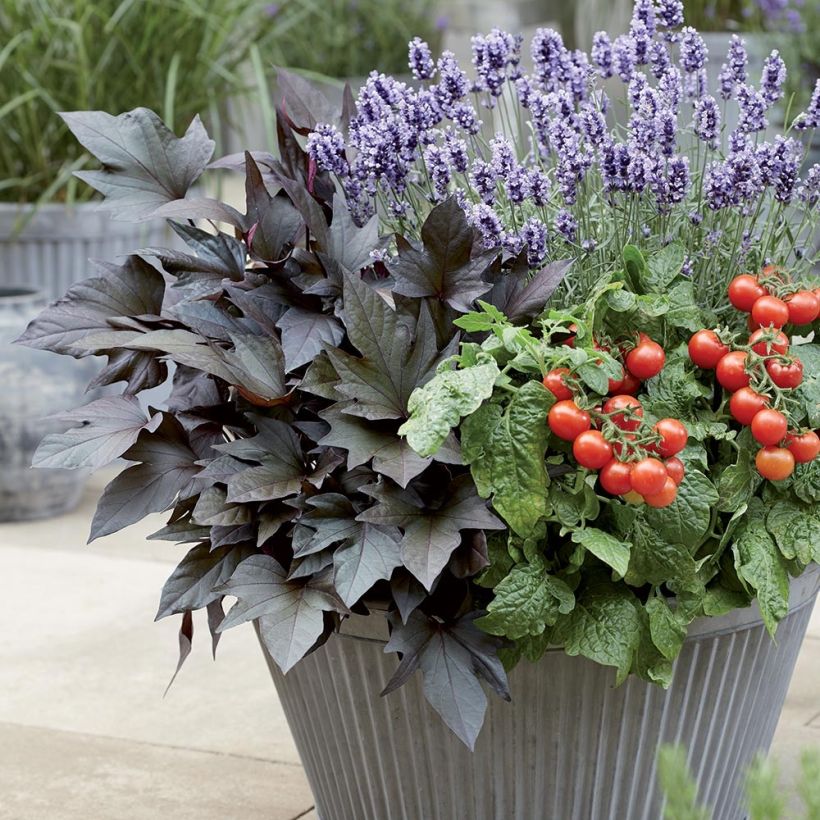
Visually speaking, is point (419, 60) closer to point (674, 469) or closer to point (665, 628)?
point (674, 469)

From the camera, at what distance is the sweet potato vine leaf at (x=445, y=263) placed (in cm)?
148

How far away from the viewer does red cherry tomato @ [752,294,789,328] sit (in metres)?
1.47

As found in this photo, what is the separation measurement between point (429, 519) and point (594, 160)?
54 cm

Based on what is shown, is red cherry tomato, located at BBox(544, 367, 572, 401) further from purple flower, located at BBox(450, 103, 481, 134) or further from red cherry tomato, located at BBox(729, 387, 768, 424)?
purple flower, located at BBox(450, 103, 481, 134)

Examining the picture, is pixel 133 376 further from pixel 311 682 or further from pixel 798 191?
pixel 798 191

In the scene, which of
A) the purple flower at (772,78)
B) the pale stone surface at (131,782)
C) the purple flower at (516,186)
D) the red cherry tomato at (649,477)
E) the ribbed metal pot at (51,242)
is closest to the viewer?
the red cherry tomato at (649,477)

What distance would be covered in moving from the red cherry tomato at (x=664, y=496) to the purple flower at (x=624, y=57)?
1.94 ft

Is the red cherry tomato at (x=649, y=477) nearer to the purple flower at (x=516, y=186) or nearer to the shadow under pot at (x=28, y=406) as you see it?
the purple flower at (x=516, y=186)

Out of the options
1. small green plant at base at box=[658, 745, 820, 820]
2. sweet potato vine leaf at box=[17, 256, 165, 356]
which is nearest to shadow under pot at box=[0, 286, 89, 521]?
sweet potato vine leaf at box=[17, 256, 165, 356]

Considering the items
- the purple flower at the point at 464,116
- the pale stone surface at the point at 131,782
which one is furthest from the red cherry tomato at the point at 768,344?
the pale stone surface at the point at 131,782

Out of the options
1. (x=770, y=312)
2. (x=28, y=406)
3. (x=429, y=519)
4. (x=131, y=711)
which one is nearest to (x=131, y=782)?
(x=131, y=711)

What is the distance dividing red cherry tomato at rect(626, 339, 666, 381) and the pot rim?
0.29 m

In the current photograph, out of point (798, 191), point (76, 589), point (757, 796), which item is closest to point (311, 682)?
point (798, 191)

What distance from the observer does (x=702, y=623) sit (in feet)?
5.01
